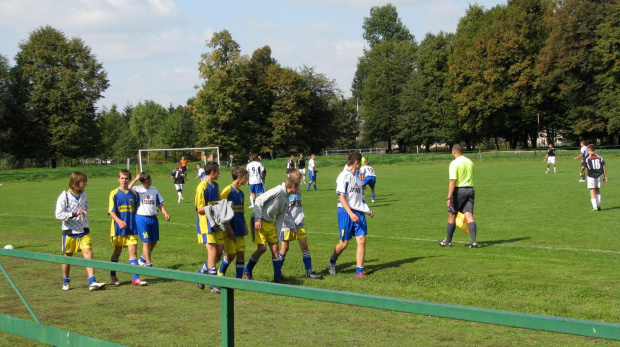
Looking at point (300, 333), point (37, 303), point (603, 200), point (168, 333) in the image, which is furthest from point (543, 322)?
point (603, 200)

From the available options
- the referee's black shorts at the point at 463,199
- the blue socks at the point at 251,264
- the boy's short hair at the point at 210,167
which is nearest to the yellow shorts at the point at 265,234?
the blue socks at the point at 251,264

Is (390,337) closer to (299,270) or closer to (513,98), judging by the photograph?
(299,270)

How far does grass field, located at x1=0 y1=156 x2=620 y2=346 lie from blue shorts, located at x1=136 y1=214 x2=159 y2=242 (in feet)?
4.44

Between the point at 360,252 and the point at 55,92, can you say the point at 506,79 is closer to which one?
the point at 55,92

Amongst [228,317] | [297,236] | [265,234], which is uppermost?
[228,317]

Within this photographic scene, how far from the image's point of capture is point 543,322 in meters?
2.43

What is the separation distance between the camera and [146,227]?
9492mm

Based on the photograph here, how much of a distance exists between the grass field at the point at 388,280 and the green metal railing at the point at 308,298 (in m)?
0.08

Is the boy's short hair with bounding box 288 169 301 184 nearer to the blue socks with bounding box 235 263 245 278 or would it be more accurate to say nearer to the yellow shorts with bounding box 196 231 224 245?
the yellow shorts with bounding box 196 231 224 245

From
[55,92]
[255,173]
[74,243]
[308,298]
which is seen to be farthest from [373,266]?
[55,92]

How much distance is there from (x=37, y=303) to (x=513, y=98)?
65.0 meters

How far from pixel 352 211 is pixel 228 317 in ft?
19.6

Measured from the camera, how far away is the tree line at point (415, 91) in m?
57.4

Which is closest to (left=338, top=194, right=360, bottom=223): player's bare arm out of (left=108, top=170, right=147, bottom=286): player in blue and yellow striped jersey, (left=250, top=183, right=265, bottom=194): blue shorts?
(left=108, top=170, right=147, bottom=286): player in blue and yellow striped jersey
